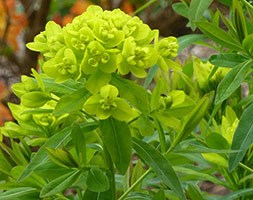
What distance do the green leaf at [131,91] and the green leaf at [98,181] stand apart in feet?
0.30

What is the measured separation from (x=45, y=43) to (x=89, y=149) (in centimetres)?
15

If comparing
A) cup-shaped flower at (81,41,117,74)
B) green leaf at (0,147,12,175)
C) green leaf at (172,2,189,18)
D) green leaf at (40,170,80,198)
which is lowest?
green leaf at (0,147,12,175)

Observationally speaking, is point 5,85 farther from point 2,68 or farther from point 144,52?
point 144,52

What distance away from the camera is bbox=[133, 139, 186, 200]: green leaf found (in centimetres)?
76

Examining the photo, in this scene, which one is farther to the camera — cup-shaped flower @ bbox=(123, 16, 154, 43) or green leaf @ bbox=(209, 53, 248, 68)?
green leaf @ bbox=(209, 53, 248, 68)

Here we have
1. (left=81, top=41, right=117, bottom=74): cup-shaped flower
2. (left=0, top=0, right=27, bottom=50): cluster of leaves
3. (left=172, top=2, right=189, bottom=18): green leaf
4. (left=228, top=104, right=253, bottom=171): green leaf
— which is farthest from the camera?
(left=0, top=0, right=27, bottom=50): cluster of leaves

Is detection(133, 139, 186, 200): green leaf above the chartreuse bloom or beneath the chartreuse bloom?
beneath

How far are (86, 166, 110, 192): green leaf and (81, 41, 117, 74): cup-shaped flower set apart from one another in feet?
0.41

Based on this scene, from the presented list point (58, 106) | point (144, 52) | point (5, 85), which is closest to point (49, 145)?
point (58, 106)

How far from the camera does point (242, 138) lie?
854 millimetres

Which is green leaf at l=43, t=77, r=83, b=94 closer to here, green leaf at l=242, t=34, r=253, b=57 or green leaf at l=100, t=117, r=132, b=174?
green leaf at l=100, t=117, r=132, b=174

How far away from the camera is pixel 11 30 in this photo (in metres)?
2.62

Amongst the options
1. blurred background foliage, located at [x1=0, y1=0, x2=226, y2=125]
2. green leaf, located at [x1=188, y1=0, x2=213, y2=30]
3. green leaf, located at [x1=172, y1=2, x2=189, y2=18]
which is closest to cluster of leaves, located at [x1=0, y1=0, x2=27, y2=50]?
blurred background foliage, located at [x1=0, y1=0, x2=226, y2=125]

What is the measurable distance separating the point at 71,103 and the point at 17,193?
16 cm
